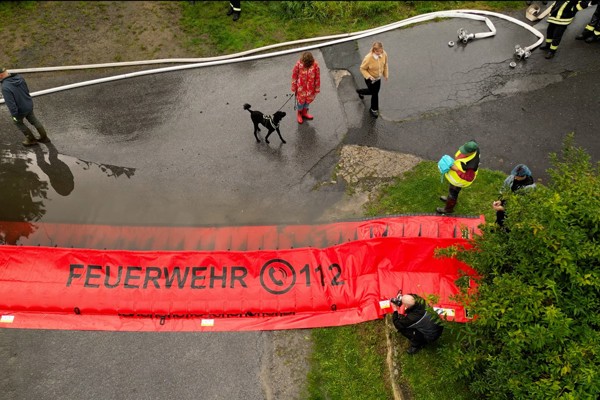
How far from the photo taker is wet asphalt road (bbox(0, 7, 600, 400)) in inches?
281

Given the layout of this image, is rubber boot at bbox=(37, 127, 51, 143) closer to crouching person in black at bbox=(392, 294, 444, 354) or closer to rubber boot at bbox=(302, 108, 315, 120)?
rubber boot at bbox=(302, 108, 315, 120)

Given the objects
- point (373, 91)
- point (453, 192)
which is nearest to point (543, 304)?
point (453, 192)

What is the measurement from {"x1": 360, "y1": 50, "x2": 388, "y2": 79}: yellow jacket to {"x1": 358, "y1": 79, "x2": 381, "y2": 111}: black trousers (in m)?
0.17

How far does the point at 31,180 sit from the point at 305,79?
5842mm

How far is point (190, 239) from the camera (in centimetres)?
842

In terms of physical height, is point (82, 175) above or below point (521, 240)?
below

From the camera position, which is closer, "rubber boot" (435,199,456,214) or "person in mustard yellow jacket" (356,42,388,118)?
"rubber boot" (435,199,456,214)

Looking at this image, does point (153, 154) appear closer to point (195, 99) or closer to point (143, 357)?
point (195, 99)

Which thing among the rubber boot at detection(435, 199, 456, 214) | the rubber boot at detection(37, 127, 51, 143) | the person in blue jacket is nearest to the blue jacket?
the person in blue jacket

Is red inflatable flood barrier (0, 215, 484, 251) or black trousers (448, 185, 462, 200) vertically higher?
black trousers (448, 185, 462, 200)

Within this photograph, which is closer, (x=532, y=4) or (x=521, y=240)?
(x=521, y=240)

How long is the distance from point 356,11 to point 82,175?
808cm

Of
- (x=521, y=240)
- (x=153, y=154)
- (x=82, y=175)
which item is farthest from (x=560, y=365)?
(x=82, y=175)

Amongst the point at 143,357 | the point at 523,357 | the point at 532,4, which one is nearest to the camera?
the point at 523,357
